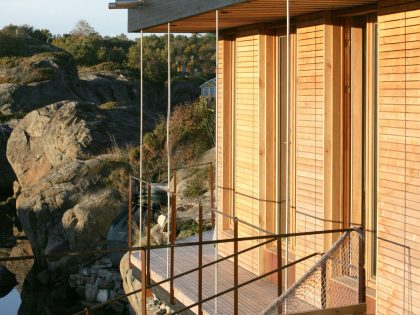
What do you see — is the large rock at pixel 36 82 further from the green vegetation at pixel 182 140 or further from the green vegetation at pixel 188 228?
the green vegetation at pixel 188 228

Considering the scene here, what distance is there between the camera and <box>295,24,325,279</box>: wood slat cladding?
9.75 metres

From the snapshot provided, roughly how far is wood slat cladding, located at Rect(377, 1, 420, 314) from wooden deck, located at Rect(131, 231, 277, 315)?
2.14m

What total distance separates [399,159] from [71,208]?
678 inches

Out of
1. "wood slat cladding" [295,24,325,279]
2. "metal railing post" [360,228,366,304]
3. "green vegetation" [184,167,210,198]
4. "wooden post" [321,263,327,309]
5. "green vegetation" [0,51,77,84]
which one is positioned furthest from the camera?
"green vegetation" [0,51,77,84]

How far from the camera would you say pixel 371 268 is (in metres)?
9.12

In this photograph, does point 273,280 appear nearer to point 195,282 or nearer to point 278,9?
point 195,282

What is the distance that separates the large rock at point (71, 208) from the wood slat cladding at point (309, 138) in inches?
542

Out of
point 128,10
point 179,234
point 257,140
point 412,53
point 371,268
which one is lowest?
point 179,234

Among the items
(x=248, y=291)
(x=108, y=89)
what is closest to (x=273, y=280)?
(x=248, y=291)

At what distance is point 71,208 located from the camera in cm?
2430

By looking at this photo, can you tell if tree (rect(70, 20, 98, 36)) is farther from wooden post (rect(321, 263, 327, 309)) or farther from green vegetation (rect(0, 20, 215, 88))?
wooden post (rect(321, 263, 327, 309))

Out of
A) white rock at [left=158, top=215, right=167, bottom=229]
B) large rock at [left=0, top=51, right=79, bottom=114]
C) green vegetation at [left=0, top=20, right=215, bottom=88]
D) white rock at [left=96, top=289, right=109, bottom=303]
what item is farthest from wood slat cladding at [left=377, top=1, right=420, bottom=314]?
green vegetation at [left=0, top=20, right=215, bottom=88]

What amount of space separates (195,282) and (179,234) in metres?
7.09

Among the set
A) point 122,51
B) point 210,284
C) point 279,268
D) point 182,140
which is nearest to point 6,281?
point 182,140
